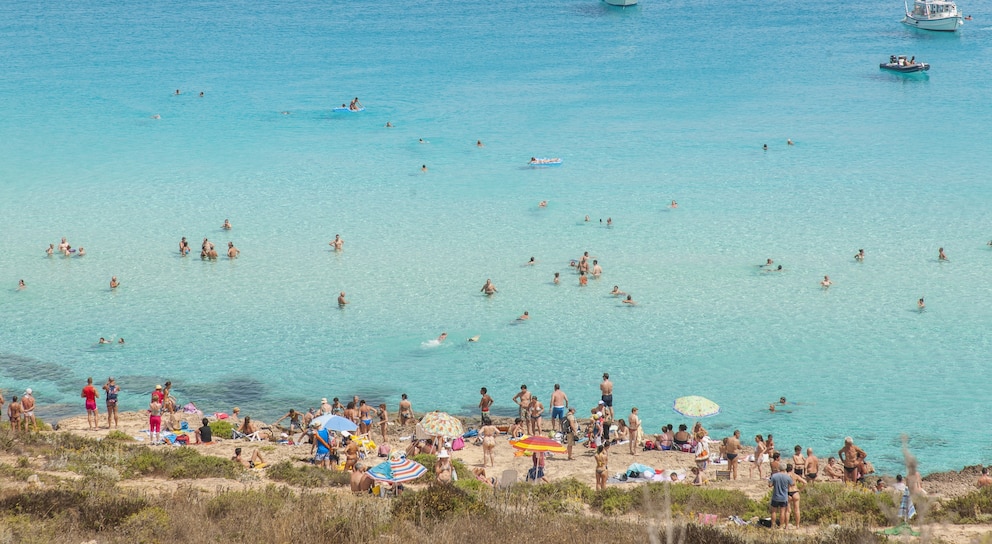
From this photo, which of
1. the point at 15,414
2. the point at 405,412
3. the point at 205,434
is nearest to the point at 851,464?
the point at 405,412

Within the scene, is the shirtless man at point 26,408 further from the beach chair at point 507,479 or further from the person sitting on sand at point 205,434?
the beach chair at point 507,479

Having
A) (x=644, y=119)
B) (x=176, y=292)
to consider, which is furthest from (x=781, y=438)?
(x=644, y=119)

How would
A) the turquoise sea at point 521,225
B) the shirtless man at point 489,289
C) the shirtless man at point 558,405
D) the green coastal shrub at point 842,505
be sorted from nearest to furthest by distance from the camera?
the green coastal shrub at point 842,505 → the shirtless man at point 558,405 → the turquoise sea at point 521,225 → the shirtless man at point 489,289

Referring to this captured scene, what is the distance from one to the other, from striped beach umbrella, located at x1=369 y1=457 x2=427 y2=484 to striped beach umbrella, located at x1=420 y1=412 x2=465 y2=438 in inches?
129

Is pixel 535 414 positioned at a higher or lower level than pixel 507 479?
higher

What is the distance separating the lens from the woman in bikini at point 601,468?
1781 centimetres

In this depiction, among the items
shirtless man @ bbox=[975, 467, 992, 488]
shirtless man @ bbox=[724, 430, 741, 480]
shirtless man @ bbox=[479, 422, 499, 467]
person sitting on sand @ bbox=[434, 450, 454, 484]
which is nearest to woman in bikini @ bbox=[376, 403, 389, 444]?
shirtless man @ bbox=[479, 422, 499, 467]

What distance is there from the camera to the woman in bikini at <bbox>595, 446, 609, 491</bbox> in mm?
17812

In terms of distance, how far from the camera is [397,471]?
1662 cm

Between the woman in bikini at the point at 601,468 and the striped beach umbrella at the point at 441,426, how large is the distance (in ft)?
11.7

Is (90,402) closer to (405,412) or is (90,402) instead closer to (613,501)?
(405,412)

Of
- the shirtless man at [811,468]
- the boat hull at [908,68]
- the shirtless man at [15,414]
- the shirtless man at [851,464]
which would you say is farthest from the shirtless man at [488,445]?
the boat hull at [908,68]

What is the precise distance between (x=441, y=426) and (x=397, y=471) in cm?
373

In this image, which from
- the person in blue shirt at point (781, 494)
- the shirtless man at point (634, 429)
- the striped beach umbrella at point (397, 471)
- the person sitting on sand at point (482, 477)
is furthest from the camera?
the shirtless man at point (634, 429)
